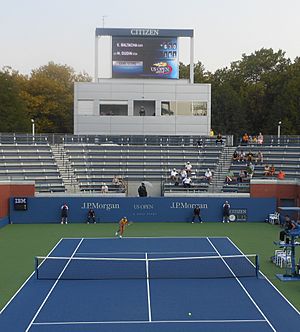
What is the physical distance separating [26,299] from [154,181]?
74.4ft

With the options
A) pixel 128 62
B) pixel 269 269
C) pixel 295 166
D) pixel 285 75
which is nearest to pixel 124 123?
pixel 128 62

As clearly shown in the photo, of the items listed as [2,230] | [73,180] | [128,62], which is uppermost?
[128,62]

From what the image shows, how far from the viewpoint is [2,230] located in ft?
95.1

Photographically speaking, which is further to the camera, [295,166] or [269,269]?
[295,166]

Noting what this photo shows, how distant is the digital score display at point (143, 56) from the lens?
4041cm

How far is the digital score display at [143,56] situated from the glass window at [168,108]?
6.69 feet

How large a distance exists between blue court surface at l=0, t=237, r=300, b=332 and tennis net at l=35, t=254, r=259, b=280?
0.03 meters

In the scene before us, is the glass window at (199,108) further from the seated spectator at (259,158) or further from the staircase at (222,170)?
the seated spectator at (259,158)

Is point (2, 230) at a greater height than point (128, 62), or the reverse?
point (128, 62)

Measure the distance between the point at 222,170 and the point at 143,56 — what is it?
425 inches

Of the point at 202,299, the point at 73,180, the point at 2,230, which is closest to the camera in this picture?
the point at 202,299

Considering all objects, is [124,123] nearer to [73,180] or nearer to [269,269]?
[73,180]

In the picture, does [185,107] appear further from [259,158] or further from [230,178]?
[230,178]

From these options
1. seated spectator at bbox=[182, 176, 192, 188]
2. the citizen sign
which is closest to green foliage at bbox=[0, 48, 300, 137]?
the citizen sign
